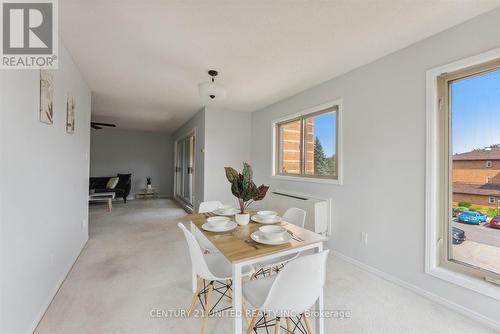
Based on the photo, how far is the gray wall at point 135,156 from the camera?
23.7ft

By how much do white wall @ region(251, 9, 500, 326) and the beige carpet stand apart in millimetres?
205

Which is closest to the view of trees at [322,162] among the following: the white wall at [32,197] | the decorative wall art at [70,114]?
the white wall at [32,197]

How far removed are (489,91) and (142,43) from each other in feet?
10.3

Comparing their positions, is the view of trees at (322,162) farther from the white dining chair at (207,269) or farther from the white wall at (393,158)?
the white dining chair at (207,269)

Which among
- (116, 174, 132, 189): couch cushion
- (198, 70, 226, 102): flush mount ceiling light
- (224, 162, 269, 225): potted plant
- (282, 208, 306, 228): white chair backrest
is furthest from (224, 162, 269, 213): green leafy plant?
(116, 174, 132, 189): couch cushion

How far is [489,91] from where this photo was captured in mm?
1707

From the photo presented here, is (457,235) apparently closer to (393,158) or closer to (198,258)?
(393,158)

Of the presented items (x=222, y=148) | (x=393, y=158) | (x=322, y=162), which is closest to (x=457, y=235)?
(x=393, y=158)

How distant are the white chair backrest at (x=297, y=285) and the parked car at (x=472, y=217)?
169cm

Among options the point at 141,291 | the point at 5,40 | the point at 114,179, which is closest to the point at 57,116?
the point at 5,40

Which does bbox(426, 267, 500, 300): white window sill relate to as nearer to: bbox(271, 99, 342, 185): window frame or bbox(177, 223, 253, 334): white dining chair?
bbox(271, 99, 342, 185): window frame

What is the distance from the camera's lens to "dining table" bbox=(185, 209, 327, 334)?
1.13 meters

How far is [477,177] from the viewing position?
1.77 meters

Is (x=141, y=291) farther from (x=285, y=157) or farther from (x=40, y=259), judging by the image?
(x=285, y=157)
